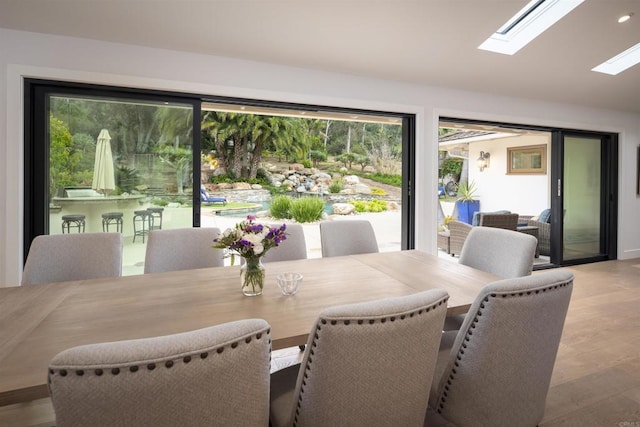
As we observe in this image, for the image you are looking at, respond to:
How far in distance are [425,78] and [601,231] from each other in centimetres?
410

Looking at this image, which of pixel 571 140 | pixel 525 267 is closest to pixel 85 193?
pixel 525 267

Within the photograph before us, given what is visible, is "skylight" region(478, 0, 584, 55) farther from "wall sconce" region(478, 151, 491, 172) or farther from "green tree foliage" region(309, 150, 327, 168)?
"green tree foliage" region(309, 150, 327, 168)

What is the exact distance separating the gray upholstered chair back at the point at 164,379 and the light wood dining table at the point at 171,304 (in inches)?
13.1

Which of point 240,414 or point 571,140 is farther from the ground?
point 571,140

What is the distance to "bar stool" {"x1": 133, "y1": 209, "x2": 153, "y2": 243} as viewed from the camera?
3.16m

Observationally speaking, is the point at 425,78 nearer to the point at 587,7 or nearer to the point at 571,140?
the point at 587,7

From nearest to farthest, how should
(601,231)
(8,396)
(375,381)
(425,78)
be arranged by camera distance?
(8,396)
(375,381)
(425,78)
(601,231)

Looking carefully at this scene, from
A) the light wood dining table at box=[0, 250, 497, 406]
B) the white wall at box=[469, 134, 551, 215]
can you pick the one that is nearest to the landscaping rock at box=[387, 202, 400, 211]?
the white wall at box=[469, 134, 551, 215]

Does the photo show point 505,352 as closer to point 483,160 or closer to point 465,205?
point 465,205

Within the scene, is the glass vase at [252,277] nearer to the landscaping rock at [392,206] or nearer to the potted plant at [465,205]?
the potted plant at [465,205]

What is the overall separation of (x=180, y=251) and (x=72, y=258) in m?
0.57

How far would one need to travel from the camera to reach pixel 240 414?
82cm

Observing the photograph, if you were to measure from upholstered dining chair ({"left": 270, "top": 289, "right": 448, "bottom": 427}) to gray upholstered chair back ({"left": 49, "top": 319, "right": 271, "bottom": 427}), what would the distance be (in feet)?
0.58

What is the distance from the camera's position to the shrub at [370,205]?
11025mm
